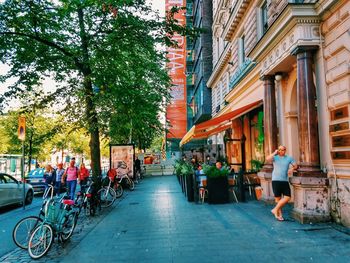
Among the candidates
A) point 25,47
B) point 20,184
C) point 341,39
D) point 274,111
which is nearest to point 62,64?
point 25,47

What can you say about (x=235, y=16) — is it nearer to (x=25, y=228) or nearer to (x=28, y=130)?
(x=25, y=228)

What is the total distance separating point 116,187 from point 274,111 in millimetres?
7979

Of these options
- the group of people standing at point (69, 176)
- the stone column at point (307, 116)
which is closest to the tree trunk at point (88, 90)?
the group of people standing at point (69, 176)

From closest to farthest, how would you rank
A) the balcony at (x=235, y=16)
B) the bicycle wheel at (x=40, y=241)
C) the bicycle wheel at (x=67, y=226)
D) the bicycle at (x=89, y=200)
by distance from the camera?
the bicycle wheel at (x=40, y=241), the bicycle wheel at (x=67, y=226), the bicycle at (x=89, y=200), the balcony at (x=235, y=16)

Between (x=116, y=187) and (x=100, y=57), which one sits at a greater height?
(x=100, y=57)

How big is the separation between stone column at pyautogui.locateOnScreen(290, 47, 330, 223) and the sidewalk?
372mm

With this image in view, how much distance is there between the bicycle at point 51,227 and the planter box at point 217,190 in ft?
17.0

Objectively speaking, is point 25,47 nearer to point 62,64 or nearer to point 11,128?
point 62,64

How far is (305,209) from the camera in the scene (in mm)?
7242

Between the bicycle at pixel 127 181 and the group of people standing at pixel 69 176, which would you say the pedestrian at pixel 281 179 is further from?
the bicycle at pixel 127 181

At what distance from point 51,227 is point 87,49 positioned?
7.05m

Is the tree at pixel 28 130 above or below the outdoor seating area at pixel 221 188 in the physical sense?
above

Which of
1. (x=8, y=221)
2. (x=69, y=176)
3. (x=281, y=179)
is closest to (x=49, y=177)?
(x=69, y=176)

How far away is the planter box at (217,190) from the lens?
10781 millimetres
